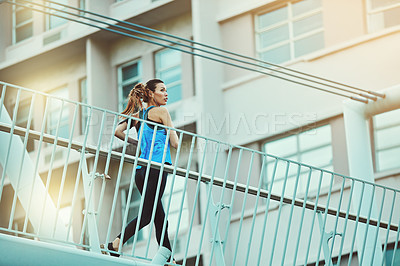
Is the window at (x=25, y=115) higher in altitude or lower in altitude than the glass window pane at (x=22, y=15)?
lower

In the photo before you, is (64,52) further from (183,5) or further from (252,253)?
(252,253)

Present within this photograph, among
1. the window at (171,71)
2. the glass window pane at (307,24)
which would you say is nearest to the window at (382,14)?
the glass window pane at (307,24)

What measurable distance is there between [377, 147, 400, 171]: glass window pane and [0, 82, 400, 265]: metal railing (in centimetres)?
67

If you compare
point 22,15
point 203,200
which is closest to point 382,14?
point 203,200

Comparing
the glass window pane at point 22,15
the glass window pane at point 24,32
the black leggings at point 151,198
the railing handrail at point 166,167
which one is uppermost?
the glass window pane at point 22,15

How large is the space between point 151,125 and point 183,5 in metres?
13.7

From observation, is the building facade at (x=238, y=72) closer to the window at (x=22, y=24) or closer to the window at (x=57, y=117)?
the window at (x=57, y=117)

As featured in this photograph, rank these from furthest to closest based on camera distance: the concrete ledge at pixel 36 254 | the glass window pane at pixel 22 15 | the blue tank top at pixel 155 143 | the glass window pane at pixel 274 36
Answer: the glass window pane at pixel 22 15
the glass window pane at pixel 274 36
the blue tank top at pixel 155 143
the concrete ledge at pixel 36 254

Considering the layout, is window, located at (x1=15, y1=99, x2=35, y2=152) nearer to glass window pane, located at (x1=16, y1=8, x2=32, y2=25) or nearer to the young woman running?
glass window pane, located at (x1=16, y1=8, x2=32, y2=25)

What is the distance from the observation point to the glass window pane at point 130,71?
2227 centimetres

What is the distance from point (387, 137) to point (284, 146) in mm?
2398

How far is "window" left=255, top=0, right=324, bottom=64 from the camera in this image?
18.3 m

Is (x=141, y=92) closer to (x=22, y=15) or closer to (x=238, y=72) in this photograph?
(x=238, y=72)

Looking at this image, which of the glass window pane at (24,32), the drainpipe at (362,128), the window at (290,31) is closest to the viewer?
the drainpipe at (362,128)
